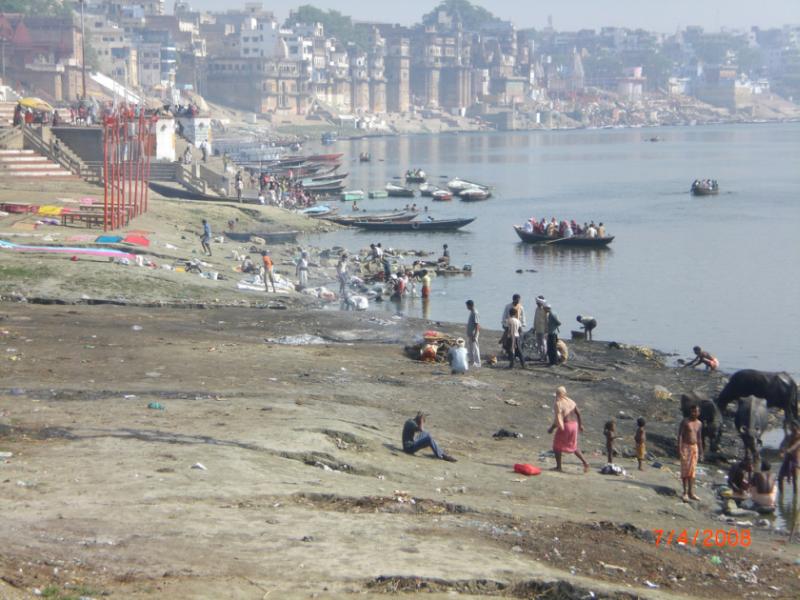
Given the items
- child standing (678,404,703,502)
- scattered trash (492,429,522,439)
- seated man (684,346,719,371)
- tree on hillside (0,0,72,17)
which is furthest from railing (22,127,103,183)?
tree on hillside (0,0,72,17)

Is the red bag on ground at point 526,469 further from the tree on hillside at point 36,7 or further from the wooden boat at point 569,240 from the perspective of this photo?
the tree on hillside at point 36,7

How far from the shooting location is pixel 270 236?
41312 mm

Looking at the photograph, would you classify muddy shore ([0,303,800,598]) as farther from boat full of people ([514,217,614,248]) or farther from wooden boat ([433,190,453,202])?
wooden boat ([433,190,453,202])

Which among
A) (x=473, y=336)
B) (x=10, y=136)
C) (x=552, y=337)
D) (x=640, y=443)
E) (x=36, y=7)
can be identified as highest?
(x=36, y=7)

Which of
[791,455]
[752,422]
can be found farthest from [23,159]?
[791,455]

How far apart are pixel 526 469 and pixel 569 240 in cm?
3207

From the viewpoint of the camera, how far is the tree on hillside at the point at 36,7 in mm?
114125

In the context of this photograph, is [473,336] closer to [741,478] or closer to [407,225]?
[741,478]

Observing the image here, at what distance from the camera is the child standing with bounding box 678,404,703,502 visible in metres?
12.9

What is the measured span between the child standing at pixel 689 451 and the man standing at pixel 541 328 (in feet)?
20.1

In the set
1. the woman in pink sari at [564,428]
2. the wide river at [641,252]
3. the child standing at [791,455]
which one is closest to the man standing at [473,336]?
the wide river at [641,252]
